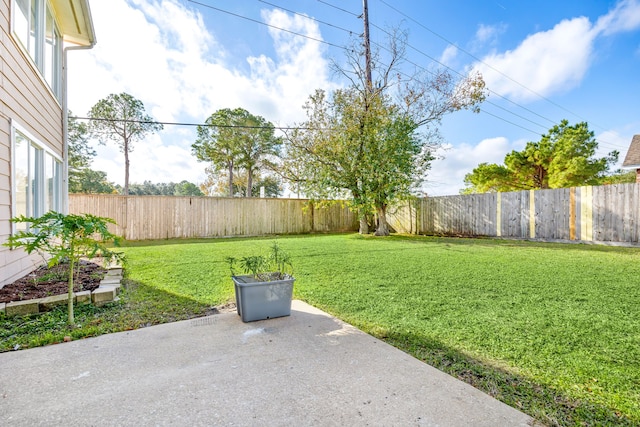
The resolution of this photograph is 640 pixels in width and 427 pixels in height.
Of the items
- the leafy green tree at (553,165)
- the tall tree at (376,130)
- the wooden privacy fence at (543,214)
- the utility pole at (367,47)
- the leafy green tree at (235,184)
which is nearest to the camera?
the wooden privacy fence at (543,214)

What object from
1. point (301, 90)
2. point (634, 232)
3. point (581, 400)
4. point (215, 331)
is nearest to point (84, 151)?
point (301, 90)

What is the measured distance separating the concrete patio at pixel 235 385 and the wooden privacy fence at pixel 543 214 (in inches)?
303

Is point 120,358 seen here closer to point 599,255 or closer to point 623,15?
point 599,255

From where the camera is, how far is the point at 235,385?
1443 mm

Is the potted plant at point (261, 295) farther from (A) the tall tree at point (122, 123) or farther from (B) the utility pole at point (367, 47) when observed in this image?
(A) the tall tree at point (122, 123)

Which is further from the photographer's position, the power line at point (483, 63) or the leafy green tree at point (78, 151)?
the leafy green tree at point (78, 151)

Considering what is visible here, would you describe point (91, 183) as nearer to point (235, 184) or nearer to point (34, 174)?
point (235, 184)

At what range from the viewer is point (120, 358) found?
5.71ft

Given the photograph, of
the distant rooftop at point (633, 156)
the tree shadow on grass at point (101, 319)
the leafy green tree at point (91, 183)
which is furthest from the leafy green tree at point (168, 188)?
the distant rooftop at point (633, 156)

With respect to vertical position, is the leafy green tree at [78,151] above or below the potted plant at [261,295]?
above

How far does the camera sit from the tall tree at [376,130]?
9.18m

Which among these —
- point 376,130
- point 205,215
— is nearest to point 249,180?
point 205,215

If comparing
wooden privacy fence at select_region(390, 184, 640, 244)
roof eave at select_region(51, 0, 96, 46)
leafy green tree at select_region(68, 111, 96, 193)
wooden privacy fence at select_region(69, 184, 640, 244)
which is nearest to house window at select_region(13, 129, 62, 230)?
roof eave at select_region(51, 0, 96, 46)

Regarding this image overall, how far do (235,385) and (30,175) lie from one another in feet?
13.3
